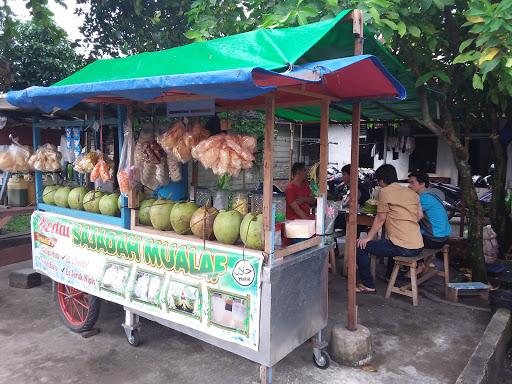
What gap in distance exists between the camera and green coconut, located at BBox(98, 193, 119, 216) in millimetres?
3545

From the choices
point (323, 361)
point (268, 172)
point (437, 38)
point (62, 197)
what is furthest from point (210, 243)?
point (437, 38)

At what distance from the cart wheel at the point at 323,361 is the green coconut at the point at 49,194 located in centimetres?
296

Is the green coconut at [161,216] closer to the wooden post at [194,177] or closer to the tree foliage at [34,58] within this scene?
the wooden post at [194,177]

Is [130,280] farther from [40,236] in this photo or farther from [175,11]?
[175,11]

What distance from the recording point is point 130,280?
3.27m

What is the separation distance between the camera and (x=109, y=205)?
3.54 metres

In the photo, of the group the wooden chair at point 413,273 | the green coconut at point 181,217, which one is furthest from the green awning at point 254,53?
the wooden chair at point 413,273

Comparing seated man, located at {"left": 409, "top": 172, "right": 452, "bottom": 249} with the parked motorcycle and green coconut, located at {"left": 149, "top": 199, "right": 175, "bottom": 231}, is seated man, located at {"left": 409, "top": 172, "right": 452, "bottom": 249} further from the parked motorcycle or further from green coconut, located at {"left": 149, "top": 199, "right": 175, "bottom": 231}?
the parked motorcycle

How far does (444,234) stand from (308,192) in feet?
5.55

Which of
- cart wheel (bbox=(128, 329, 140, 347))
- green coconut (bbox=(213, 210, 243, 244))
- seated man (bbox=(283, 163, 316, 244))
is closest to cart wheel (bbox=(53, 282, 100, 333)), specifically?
cart wheel (bbox=(128, 329, 140, 347))

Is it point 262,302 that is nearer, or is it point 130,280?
point 262,302

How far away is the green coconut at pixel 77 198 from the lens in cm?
376

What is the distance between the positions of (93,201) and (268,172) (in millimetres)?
1928

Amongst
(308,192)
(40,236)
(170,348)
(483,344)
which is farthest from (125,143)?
(483,344)
